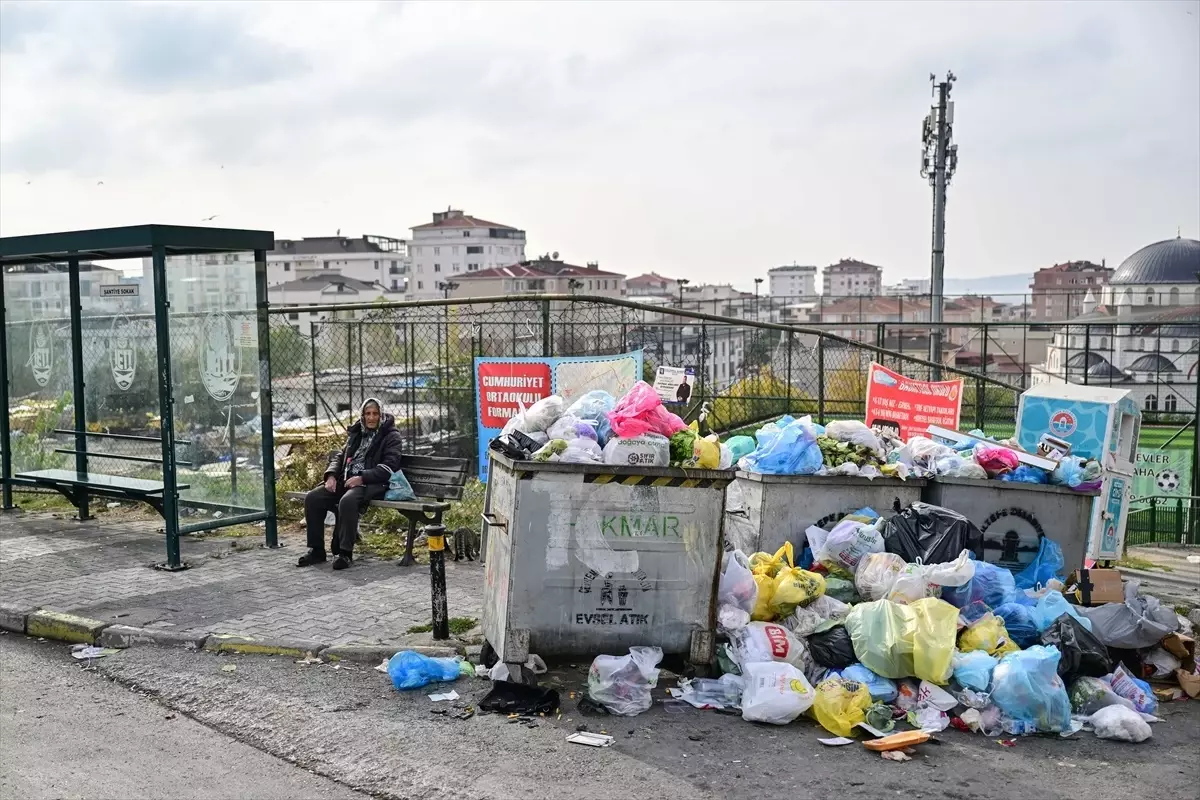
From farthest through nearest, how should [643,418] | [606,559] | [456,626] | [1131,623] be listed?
[456,626] → [1131,623] → [643,418] → [606,559]

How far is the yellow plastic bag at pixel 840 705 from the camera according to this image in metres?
5.34

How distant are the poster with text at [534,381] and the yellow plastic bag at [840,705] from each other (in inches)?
142

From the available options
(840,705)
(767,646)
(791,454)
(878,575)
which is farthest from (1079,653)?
(791,454)

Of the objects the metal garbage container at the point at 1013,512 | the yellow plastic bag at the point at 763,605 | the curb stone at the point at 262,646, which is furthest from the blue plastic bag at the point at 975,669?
the curb stone at the point at 262,646

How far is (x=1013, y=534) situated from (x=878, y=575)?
171 centimetres

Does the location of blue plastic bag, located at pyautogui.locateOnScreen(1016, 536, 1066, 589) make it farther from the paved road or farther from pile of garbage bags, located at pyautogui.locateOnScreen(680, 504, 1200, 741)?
the paved road

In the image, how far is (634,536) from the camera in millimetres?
5789

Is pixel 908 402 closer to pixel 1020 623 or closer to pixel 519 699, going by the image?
pixel 1020 623

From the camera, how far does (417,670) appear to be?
19.5 feet

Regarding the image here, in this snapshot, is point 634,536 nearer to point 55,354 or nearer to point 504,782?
point 504,782

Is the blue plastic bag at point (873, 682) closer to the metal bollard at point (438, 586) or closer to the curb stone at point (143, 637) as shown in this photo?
the metal bollard at point (438, 586)

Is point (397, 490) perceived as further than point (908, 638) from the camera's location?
Yes

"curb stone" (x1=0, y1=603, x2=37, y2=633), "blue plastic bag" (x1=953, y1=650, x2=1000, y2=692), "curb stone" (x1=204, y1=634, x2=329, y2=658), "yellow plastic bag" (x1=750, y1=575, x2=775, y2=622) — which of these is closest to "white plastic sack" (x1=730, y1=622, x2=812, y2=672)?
"yellow plastic bag" (x1=750, y1=575, x2=775, y2=622)

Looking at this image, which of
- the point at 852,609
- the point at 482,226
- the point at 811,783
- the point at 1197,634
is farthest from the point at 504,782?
the point at 482,226
